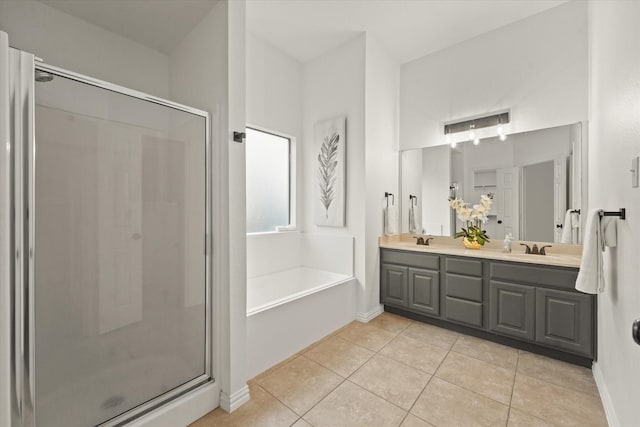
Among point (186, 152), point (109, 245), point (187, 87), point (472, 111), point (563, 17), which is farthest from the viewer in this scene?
point (472, 111)

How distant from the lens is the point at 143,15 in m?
1.88

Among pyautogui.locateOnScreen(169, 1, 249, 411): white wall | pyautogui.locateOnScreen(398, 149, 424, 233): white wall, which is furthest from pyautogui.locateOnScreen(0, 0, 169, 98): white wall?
pyautogui.locateOnScreen(398, 149, 424, 233): white wall

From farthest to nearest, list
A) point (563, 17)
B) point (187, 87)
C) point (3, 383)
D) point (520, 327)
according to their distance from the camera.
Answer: point (563, 17), point (520, 327), point (187, 87), point (3, 383)

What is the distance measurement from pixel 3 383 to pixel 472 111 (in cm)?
381

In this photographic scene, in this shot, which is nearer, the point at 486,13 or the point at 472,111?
the point at 486,13

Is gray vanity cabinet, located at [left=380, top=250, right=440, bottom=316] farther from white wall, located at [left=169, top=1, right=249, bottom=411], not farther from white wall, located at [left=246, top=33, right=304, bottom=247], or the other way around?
white wall, located at [left=169, top=1, right=249, bottom=411]

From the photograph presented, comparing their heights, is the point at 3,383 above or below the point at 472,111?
below

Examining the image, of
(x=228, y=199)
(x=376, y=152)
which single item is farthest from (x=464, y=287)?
(x=228, y=199)

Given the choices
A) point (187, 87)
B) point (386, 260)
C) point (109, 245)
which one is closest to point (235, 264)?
point (109, 245)

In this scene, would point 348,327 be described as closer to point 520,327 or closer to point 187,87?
point 520,327

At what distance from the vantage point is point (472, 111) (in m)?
3.04

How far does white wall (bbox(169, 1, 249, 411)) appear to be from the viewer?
171 cm

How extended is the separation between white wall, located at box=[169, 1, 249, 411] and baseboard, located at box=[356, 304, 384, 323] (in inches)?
60.4

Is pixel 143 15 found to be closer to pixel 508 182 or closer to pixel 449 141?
pixel 449 141
